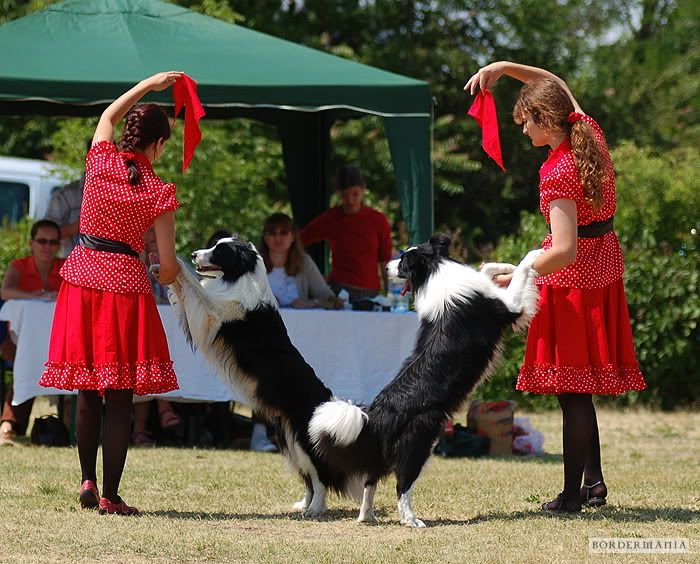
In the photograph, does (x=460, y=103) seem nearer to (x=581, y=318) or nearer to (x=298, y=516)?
(x=581, y=318)

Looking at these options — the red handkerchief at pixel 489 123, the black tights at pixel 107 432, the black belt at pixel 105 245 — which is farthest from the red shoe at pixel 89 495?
the red handkerchief at pixel 489 123

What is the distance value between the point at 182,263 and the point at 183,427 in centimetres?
306

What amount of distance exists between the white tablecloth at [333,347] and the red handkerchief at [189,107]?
2011 mm

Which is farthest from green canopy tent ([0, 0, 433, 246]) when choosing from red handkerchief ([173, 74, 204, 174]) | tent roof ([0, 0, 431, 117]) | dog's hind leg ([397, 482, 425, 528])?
dog's hind leg ([397, 482, 425, 528])

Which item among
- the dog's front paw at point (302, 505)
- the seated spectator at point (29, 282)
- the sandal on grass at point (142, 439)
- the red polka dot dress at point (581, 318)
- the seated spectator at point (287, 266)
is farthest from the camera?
the seated spectator at point (287, 266)

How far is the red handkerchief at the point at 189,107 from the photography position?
16.6ft

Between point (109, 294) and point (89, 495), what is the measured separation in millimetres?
844

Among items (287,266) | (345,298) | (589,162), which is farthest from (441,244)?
(287,266)

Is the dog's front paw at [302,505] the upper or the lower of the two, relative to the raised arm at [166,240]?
lower

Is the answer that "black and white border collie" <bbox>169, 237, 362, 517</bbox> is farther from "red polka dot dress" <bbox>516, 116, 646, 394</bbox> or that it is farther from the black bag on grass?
the black bag on grass

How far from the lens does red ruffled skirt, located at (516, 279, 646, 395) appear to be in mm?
4773

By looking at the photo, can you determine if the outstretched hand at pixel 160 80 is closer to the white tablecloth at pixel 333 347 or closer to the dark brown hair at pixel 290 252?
the white tablecloth at pixel 333 347

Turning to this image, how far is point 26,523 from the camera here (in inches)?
176

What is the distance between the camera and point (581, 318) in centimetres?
479
